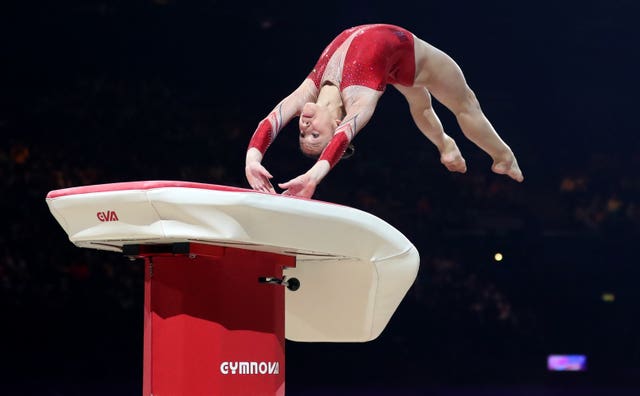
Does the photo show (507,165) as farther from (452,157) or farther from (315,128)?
(315,128)

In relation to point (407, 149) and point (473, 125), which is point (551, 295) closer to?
point (407, 149)

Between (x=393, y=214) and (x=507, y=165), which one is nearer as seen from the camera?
(x=507, y=165)

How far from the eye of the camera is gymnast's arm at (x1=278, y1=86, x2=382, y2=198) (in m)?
2.79

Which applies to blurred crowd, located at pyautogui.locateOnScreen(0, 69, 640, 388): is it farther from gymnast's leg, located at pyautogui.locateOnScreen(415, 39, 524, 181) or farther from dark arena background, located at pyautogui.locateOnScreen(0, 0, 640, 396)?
gymnast's leg, located at pyautogui.locateOnScreen(415, 39, 524, 181)

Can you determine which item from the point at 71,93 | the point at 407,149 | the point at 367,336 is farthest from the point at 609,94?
the point at 367,336

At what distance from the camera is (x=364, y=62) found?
10.9 ft

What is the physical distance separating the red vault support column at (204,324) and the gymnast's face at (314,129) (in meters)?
0.65

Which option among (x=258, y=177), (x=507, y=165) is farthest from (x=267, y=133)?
(x=507, y=165)

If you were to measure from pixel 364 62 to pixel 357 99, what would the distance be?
19 centimetres

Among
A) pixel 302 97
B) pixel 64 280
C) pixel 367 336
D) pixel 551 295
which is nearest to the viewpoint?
pixel 367 336

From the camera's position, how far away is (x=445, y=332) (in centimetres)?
713

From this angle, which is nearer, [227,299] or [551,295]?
[227,299]

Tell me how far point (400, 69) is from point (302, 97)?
47cm

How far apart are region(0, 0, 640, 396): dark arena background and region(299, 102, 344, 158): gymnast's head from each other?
3031 millimetres
